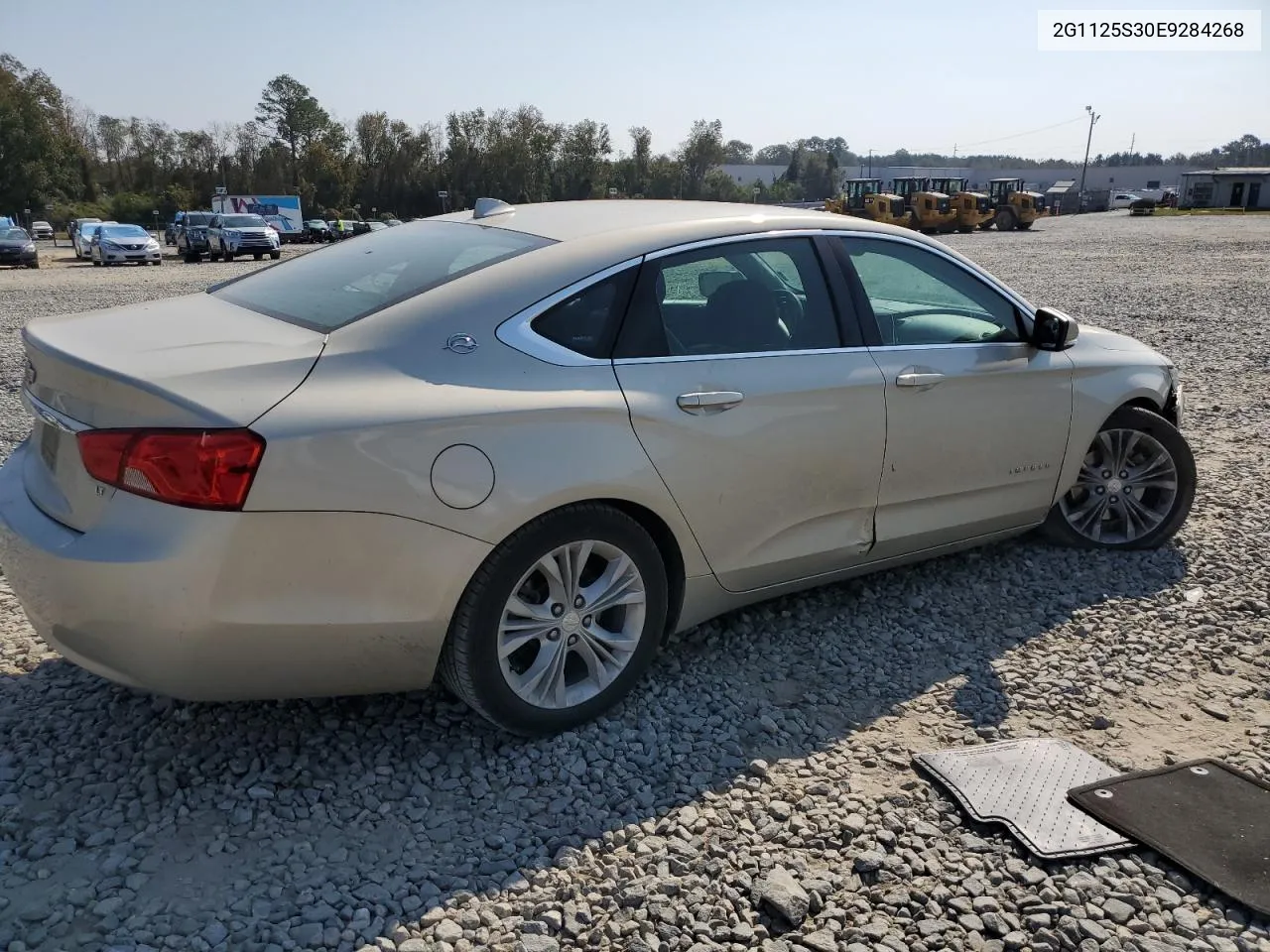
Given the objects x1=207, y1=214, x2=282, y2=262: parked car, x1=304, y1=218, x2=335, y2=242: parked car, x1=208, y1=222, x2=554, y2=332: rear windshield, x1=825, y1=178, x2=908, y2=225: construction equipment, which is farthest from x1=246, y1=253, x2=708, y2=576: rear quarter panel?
x1=304, y1=218, x2=335, y2=242: parked car

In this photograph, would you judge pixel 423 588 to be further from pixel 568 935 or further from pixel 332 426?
pixel 568 935

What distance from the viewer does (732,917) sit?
2.45 m

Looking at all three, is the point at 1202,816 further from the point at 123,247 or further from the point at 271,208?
the point at 271,208

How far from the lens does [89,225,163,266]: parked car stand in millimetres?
32906

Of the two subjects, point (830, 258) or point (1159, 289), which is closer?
point (830, 258)

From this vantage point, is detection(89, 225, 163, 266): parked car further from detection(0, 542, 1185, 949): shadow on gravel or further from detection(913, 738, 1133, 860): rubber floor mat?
detection(913, 738, 1133, 860): rubber floor mat

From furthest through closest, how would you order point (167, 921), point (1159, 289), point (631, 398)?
1. point (1159, 289)
2. point (631, 398)
3. point (167, 921)

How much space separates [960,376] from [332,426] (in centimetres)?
246

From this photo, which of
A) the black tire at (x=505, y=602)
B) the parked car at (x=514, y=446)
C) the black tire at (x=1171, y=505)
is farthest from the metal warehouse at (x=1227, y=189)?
the black tire at (x=505, y=602)

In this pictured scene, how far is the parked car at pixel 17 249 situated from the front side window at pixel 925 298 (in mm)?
34608

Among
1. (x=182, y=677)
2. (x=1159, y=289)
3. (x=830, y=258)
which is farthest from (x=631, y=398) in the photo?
(x=1159, y=289)

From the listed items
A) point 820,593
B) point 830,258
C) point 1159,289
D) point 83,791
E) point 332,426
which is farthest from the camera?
point 1159,289

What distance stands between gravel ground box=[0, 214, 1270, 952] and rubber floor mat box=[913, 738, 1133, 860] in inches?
2.6

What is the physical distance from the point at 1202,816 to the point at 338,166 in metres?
86.9
